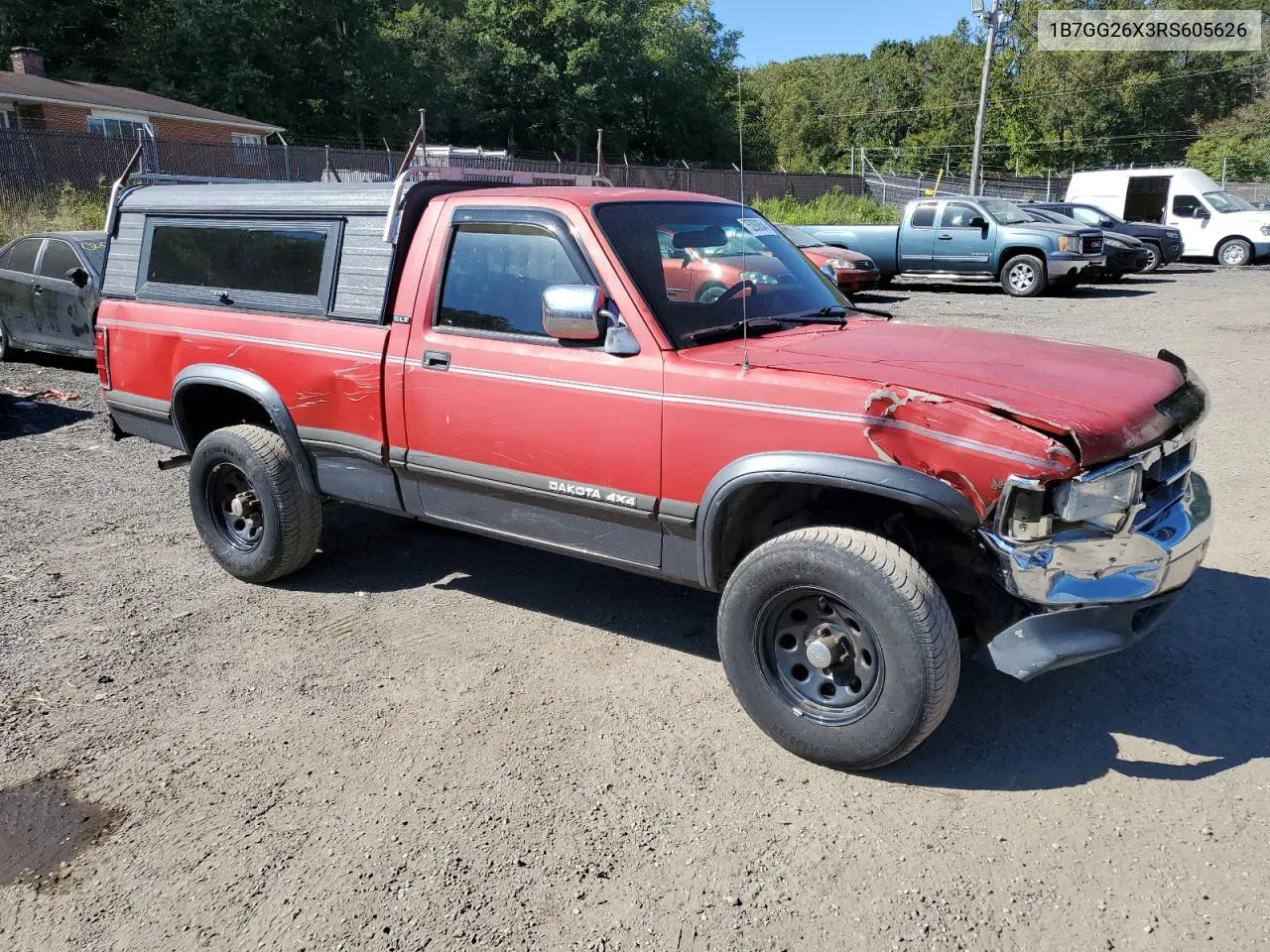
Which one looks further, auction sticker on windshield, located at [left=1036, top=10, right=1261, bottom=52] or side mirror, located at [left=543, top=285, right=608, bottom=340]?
auction sticker on windshield, located at [left=1036, top=10, right=1261, bottom=52]

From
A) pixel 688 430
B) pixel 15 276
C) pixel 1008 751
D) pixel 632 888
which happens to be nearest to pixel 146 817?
pixel 632 888

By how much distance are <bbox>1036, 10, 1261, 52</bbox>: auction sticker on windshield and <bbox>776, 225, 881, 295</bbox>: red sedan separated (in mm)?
48791

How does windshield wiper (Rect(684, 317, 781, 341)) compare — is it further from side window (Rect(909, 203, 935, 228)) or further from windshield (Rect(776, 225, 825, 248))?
side window (Rect(909, 203, 935, 228))

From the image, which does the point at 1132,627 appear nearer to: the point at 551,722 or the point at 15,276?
the point at 551,722

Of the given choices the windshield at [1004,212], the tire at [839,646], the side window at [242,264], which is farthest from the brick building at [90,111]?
the tire at [839,646]

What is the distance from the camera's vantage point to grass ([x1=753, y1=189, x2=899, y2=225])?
30.9 m

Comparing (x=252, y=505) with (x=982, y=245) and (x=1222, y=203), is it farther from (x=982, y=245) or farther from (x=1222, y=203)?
(x=1222, y=203)

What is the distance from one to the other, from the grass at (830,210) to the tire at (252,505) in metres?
25.7

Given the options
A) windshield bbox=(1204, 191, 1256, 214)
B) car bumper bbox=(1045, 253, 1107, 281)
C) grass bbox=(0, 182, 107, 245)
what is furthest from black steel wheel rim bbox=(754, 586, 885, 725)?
windshield bbox=(1204, 191, 1256, 214)

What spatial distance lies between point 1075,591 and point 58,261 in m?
10.7

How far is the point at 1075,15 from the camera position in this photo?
56031 mm

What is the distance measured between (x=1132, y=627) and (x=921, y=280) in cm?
1791

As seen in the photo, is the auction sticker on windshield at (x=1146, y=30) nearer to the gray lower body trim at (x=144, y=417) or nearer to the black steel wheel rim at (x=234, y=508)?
the gray lower body trim at (x=144, y=417)

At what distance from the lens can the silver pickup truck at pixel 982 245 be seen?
1672 centimetres
